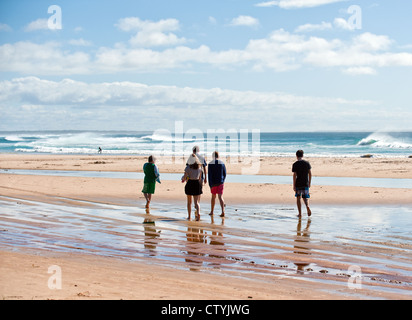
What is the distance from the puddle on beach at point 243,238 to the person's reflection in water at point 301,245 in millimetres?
16

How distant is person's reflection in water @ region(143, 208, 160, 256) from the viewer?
8.87 metres

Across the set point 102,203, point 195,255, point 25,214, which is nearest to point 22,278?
point 195,255

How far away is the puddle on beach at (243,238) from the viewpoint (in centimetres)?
753

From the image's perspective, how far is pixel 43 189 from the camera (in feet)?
65.3

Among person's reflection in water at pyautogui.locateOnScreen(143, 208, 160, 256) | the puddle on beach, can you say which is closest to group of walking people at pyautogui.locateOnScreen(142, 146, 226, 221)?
the puddle on beach

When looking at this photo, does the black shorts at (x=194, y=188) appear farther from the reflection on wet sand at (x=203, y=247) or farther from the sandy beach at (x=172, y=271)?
the reflection on wet sand at (x=203, y=247)

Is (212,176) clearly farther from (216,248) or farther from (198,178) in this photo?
(216,248)

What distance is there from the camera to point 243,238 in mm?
10109

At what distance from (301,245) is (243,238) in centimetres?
125

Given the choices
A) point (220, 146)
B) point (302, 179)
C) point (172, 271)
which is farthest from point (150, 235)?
point (220, 146)

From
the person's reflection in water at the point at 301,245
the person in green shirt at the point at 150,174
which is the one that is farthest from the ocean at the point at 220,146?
the person's reflection in water at the point at 301,245

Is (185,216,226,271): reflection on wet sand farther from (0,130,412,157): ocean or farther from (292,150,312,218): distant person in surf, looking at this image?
(0,130,412,157): ocean
